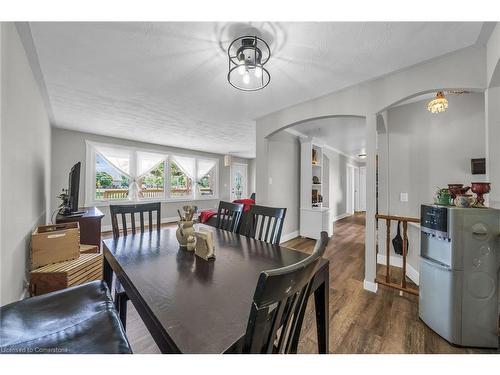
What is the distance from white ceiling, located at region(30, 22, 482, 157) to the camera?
1.54m

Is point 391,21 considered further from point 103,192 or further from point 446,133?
point 103,192

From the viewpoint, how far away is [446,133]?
2.45 m

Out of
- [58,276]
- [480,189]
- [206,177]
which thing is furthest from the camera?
[206,177]

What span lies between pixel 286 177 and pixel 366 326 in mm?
3032

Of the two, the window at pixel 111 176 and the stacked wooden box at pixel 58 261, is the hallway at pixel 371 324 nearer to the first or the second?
the stacked wooden box at pixel 58 261

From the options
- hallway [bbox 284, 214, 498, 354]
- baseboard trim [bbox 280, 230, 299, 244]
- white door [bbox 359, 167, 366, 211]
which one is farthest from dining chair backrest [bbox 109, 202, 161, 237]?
white door [bbox 359, 167, 366, 211]

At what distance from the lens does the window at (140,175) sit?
501cm

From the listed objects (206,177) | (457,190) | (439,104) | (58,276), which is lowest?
(58,276)

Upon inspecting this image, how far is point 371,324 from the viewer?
1.71m

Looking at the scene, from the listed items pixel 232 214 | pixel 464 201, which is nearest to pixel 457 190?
pixel 464 201

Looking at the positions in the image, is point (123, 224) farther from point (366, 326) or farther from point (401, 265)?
point (401, 265)

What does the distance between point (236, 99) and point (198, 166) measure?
459 cm
